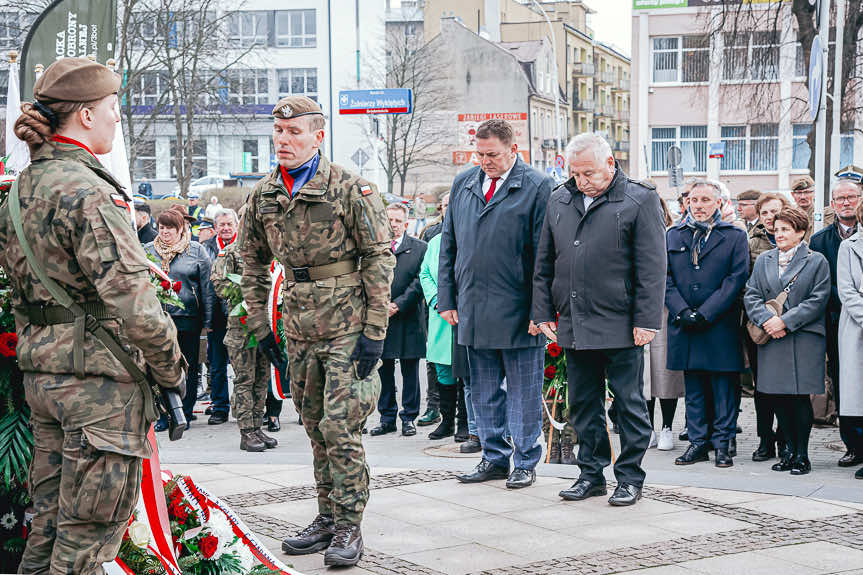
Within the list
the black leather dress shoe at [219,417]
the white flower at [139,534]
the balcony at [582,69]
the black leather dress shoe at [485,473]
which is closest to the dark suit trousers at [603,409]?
the black leather dress shoe at [485,473]

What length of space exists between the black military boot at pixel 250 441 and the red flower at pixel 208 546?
4788 mm

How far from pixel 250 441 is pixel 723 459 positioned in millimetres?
4062

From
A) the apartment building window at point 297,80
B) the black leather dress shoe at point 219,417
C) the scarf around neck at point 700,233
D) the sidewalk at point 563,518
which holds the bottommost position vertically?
the black leather dress shoe at point 219,417

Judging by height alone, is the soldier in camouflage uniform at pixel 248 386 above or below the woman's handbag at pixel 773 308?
below

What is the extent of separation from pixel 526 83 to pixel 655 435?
235ft

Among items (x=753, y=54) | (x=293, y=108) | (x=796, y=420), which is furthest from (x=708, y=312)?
(x=753, y=54)

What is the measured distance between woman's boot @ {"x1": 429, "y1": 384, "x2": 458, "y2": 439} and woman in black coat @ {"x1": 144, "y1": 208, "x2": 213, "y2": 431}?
8.69ft

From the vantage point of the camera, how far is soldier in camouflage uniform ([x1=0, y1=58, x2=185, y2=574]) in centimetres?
408

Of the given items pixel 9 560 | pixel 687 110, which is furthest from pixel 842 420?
pixel 687 110

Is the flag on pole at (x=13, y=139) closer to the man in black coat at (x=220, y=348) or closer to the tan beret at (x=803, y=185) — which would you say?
the man in black coat at (x=220, y=348)

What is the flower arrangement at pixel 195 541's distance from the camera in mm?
4719

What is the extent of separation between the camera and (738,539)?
6070mm

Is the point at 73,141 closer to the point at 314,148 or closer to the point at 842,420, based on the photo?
the point at 314,148

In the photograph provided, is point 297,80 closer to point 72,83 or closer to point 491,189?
point 491,189
